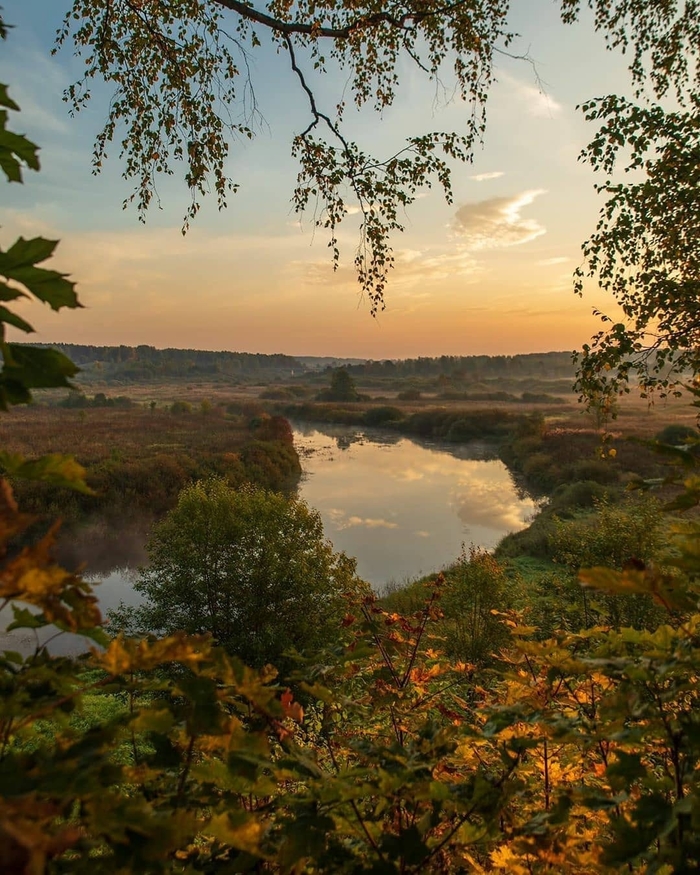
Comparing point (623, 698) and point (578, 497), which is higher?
point (623, 698)

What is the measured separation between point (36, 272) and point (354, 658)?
1043 mm

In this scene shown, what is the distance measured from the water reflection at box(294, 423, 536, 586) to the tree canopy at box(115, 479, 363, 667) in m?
8.14

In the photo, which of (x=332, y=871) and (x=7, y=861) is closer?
(x=7, y=861)

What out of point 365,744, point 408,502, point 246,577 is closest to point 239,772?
point 365,744

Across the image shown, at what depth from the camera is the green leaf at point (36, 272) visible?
2.67ft

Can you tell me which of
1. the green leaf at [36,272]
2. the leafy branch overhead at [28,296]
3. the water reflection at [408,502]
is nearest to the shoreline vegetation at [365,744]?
the leafy branch overhead at [28,296]

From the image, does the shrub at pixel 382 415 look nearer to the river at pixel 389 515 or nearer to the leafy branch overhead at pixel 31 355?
the river at pixel 389 515

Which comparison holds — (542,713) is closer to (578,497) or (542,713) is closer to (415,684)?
(415,684)

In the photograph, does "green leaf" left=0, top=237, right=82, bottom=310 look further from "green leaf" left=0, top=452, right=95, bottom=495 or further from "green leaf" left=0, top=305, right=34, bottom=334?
"green leaf" left=0, top=452, right=95, bottom=495

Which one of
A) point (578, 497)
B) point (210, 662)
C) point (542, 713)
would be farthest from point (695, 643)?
point (578, 497)

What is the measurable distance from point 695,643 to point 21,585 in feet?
4.30

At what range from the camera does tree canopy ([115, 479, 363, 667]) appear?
42.0 ft

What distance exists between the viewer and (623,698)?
103cm

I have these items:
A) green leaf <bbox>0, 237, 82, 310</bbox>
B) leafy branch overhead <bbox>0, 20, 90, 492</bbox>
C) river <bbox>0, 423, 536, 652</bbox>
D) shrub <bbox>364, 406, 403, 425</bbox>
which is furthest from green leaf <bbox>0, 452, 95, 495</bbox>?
shrub <bbox>364, 406, 403, 425</bbox>
